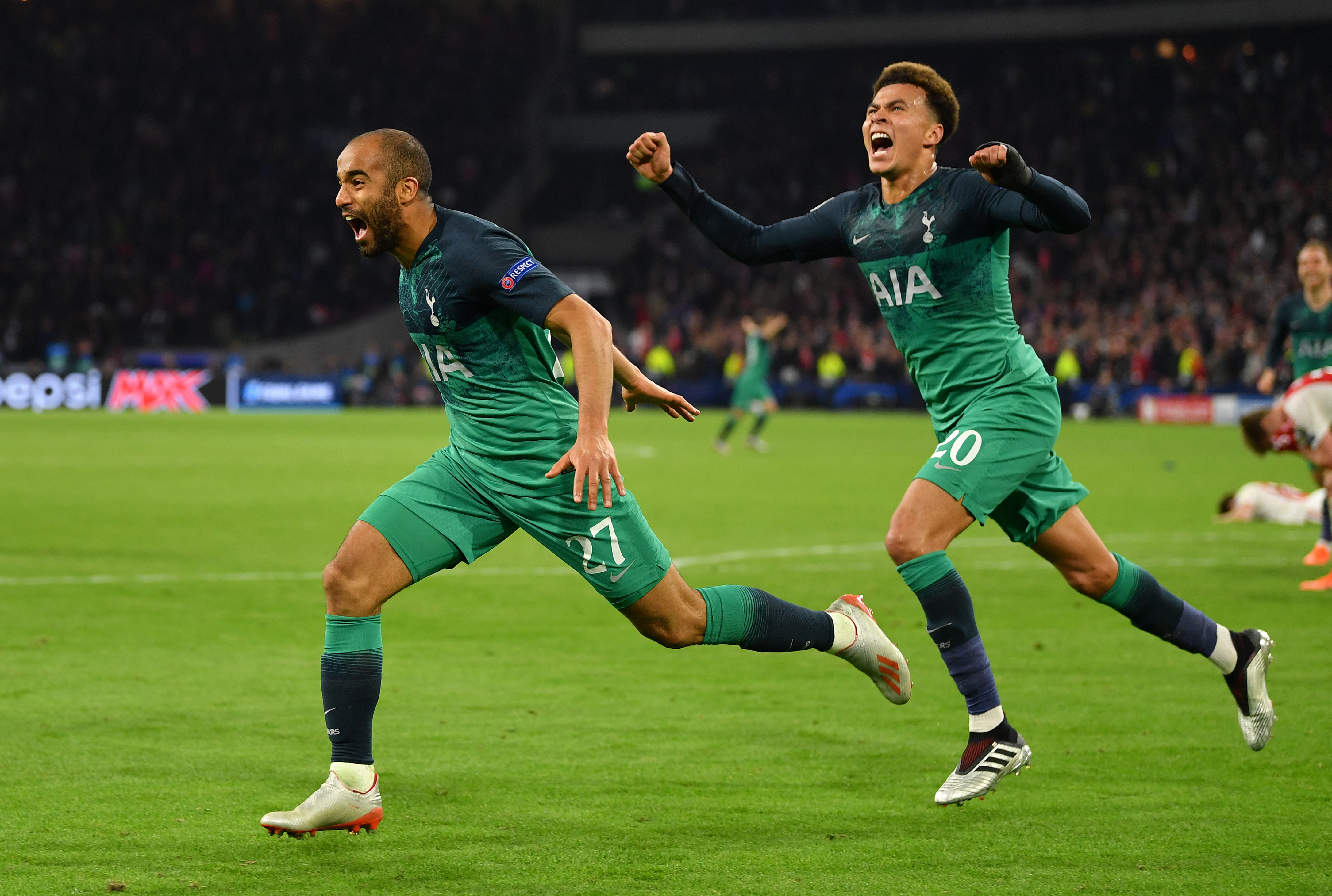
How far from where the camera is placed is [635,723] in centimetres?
649

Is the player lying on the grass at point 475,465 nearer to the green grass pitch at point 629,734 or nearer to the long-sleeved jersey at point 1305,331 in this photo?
the green grass pitch at point 629,734

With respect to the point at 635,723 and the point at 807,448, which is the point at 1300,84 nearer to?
the point at 807,448

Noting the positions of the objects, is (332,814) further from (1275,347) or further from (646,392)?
(1275,347)

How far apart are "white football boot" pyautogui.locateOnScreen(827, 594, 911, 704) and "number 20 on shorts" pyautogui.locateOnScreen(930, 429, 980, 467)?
68cm

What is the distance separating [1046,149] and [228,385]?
78.1 feet

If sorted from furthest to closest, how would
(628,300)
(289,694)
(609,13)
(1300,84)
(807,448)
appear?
(609,13), (628,300), (1300,84), (807,448), (289,694)

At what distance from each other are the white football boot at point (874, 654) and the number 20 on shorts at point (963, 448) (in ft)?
2.23

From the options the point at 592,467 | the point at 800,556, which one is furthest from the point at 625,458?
the point at 592,467

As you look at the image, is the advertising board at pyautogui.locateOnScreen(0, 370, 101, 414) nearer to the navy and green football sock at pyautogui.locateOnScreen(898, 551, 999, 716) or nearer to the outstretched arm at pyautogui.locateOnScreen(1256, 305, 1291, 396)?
the outstretched arm at pyautogui.locateOnScreen(1256, 305, 1291, 396)

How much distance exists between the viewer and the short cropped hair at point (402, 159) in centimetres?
498

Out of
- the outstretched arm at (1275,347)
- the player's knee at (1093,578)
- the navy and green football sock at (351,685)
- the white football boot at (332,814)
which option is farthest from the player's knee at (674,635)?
the outstretched arm at (1275,347)

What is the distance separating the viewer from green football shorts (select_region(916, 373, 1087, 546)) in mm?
5434

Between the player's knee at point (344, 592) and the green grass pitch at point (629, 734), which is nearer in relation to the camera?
the green grass pitch at point (629, 734)

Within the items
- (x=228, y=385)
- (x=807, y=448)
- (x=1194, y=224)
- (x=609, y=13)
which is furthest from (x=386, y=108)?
(x=807, y=448)
